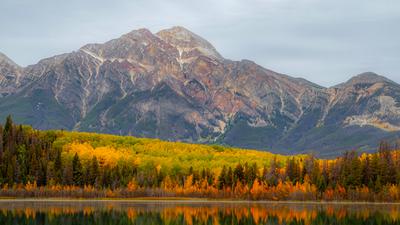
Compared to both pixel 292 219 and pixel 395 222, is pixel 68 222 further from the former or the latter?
pixel 395 222

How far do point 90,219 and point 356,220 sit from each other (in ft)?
195

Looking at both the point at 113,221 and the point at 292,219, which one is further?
the point at 292,219

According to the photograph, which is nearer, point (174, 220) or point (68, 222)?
point (68, 222)

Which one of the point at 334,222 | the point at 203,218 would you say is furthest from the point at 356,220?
the point at 203,218

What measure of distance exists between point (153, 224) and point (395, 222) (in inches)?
1986

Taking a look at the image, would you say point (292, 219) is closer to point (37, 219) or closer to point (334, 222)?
point (334, 222)

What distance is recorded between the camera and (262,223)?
13650cm

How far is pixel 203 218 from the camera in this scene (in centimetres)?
15088

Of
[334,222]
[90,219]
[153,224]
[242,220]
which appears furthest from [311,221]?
[90,219]

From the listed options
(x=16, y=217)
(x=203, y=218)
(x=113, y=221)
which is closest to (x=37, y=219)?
(x=16, y=217)

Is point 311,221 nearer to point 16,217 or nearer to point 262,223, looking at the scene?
point 262,223

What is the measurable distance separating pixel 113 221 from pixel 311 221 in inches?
1705

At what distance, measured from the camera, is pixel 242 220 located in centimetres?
14562

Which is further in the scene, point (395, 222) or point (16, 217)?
point (16, 217)
